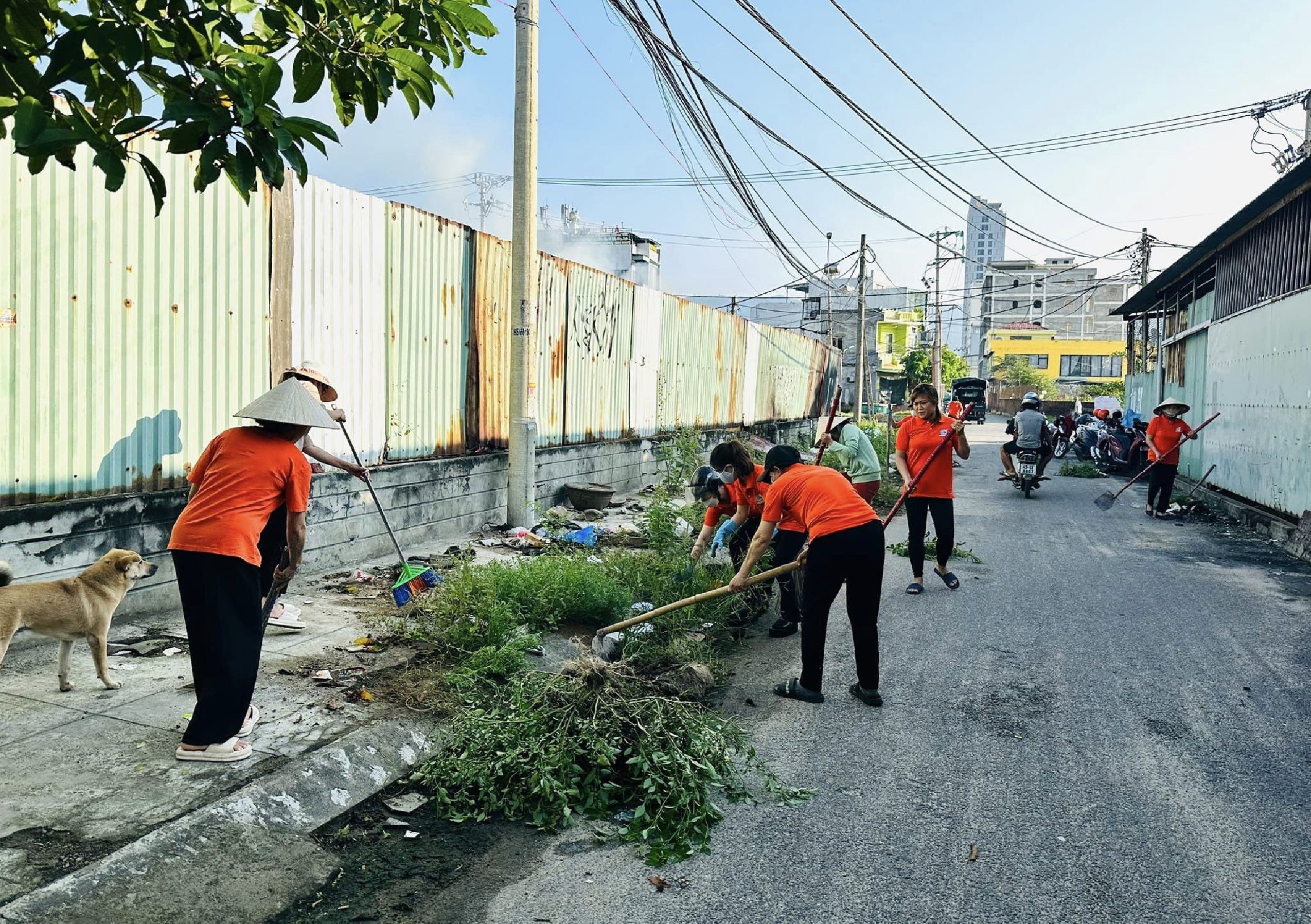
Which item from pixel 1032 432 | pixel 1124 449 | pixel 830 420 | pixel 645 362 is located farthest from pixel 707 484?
pixel 1124 449

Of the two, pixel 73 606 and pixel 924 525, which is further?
pixel 924 525

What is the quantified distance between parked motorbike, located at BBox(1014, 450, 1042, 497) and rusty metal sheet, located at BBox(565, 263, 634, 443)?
679 cm

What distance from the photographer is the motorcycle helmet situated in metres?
6.99

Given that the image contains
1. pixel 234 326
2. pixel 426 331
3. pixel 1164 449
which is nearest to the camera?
pixel 234 326

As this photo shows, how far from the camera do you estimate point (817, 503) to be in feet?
17.5

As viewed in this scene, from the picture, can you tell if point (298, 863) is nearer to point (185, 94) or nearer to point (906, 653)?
point (185, 94)

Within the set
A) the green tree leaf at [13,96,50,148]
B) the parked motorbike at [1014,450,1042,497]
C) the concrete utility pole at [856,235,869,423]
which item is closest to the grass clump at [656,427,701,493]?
the parked motorbike at [1014,450,1042,497]

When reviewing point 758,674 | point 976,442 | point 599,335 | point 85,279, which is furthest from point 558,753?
point 976,442

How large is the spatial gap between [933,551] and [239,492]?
742 centimetres

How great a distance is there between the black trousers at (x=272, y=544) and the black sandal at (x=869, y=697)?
315 cm

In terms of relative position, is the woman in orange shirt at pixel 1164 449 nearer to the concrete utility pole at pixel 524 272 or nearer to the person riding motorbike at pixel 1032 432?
the person riding motorbike at pixel 1032 432

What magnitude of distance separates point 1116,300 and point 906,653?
104 m

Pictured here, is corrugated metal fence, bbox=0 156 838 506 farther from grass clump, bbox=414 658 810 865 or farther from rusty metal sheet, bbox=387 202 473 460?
grass clump, bbox=414 658 810 865

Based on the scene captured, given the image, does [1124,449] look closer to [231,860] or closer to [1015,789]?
[1015,789]
